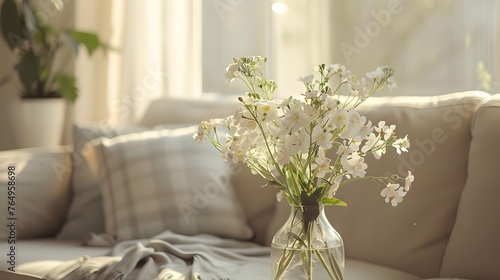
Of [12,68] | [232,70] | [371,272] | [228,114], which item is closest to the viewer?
[232,70]

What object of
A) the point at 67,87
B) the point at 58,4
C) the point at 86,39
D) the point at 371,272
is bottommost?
the point at 371,272

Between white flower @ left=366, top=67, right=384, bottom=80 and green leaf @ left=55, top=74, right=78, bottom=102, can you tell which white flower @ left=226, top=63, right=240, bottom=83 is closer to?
white flower @ left=366, top=67, right=384, bottom=80

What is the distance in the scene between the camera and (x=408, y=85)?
9.84ft

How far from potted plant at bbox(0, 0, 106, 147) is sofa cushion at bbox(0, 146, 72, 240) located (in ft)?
3.21

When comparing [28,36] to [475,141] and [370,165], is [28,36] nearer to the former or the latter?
[370,165]

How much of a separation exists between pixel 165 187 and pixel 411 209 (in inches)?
32.3

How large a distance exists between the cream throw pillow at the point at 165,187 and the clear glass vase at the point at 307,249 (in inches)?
42.4

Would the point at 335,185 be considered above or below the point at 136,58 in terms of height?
below

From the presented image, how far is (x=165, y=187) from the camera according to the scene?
259 centimetres

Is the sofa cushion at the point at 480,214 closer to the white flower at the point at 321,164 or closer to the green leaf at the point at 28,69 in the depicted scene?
the white flower at the point at 321,164

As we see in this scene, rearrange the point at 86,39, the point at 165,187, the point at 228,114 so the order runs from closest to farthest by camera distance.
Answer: the point at 165,187 → the point at 228,114 → the point at 86,39

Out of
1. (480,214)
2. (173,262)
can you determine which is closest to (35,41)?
(173,262)

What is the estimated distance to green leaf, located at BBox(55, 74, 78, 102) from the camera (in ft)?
12.5

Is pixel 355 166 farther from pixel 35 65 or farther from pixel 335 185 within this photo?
pixel 35 65
